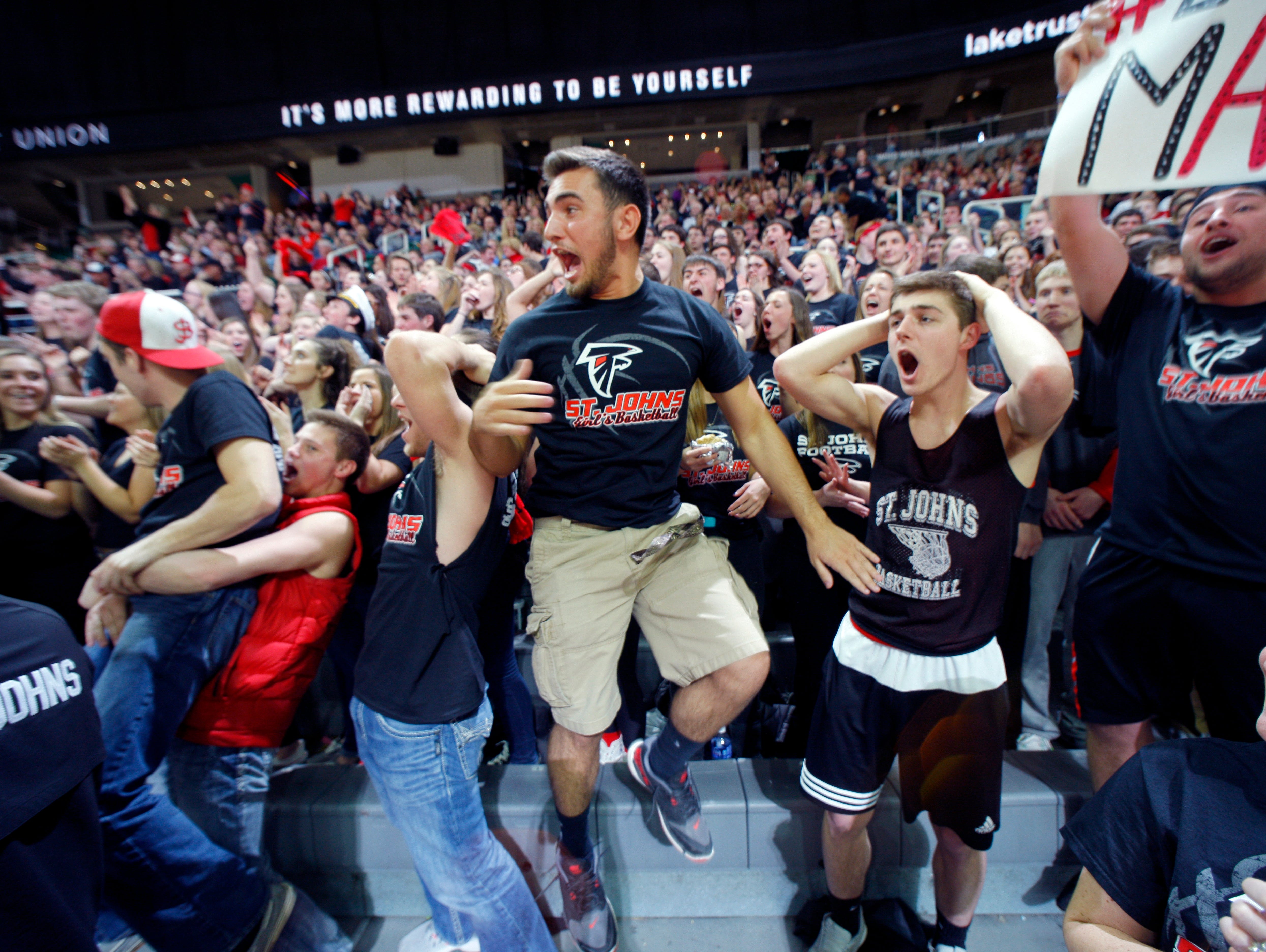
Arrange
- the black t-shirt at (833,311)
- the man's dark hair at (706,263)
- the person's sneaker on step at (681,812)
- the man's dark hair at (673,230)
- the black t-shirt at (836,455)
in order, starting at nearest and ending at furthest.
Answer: the person's sneaker on step at (681,812) → the black t-shirt at (836,455) → the black t-shirt at (833,311) → the man's dark hair at (706,263) → the man's dark hair at (673,230)


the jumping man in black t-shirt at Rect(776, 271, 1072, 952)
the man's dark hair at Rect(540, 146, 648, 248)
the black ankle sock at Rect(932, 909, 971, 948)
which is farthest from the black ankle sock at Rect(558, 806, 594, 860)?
the man's dark hair at Rect(540, 146, 648, 248)

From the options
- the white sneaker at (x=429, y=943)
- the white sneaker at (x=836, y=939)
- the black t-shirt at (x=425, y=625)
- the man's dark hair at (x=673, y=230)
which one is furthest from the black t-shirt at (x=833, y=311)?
the white sneaker at (x=429, y=943)

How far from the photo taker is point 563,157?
181 cm

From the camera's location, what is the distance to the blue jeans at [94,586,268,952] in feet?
6.15

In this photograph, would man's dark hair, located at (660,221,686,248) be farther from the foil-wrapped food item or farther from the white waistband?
the white waistband

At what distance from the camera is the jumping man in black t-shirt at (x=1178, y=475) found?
Answer: 5.45 ft

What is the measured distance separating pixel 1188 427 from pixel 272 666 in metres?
2.81

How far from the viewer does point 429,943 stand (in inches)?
85.6

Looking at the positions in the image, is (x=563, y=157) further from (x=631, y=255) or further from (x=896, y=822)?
(x=896, y=822)

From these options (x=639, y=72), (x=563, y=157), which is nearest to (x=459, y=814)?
(x=563, y=157)

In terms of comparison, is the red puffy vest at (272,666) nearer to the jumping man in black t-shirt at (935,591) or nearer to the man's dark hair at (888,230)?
the jumping man in black t-shirt at (935,591)

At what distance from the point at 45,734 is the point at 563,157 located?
1.68 meters

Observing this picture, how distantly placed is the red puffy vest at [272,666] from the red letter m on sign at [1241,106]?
2.50m

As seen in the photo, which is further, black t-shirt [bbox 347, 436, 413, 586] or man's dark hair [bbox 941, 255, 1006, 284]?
black t-shirt [bbox 347, 436, 413, 586]
